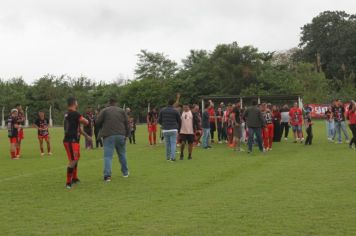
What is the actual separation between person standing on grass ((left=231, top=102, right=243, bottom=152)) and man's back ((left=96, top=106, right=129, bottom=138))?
336 inches

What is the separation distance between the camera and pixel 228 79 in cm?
6775

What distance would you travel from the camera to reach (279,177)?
1205 centimetres

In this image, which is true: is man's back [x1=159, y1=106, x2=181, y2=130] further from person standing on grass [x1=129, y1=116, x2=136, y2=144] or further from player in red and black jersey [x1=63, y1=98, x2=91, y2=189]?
person standing on grass [x1=129, y1=116, x2=136, y2=144]

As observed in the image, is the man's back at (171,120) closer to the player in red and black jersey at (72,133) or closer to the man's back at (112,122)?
the man's back at (112,122)

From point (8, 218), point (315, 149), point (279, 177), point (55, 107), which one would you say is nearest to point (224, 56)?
point (55, 107)

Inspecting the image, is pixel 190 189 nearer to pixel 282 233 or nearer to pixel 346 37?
pixel 282 233

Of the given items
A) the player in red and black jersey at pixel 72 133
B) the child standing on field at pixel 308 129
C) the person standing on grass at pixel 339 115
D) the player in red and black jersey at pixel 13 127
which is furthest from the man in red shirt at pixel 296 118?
the player in red and black jersey at pixel 72 133

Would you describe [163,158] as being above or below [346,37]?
below

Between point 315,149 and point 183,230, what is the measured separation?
45.2 ft

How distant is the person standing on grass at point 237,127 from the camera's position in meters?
20.5

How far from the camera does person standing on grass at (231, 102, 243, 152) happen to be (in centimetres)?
2050

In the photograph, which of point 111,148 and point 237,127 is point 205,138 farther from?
point 111,148

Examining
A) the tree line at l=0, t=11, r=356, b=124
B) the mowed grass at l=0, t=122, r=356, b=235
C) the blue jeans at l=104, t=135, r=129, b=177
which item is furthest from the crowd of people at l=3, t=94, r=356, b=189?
the tree line at l=0, t=11, r=356, b=124

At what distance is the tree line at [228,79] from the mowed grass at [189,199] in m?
50.1
